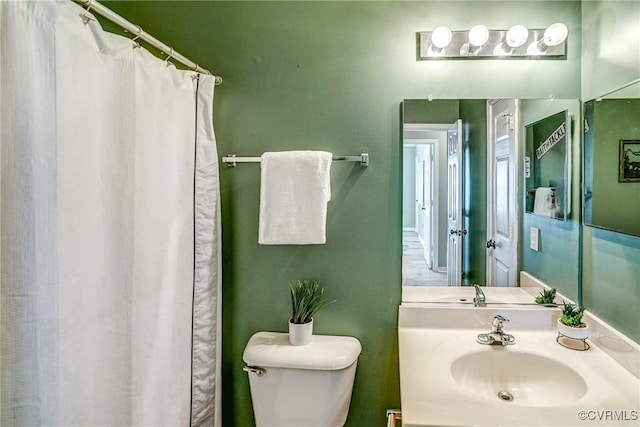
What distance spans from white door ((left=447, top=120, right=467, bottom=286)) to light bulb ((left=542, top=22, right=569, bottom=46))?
44cm

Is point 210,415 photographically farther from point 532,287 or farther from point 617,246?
point 617,246

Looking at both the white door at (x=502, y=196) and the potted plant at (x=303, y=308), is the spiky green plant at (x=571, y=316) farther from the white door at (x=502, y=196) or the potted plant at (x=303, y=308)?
the potted plant at (x=303, y=308)

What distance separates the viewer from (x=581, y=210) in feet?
4.62

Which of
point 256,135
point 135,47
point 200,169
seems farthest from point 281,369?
point 135,47

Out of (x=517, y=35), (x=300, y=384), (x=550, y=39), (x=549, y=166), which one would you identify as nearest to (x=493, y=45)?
(x=517, y=35)

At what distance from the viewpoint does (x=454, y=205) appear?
4.89ft

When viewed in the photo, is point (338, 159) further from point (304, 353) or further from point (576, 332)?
point (576, 332)

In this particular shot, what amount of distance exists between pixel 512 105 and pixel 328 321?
3.87 ft

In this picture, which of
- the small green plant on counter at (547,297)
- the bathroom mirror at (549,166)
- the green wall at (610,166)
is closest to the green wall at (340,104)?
the bathroom mirror at (549,166)

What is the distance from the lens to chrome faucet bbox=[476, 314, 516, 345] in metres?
1.33

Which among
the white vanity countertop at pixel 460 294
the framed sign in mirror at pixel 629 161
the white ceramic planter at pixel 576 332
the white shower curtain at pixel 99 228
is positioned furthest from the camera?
the white vanity countertop at pixel 460 294

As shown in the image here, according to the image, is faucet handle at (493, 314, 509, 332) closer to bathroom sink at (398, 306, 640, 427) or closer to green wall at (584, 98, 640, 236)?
bathroom sink at (398, 306, 640, 427)

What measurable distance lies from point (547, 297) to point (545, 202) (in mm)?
389

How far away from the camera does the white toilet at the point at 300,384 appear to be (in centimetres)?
136
